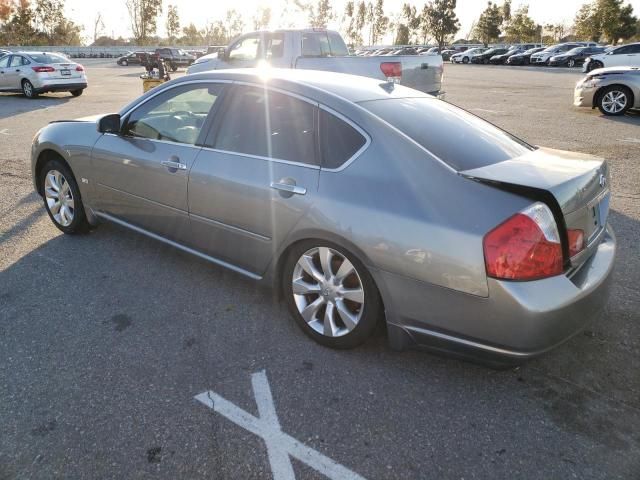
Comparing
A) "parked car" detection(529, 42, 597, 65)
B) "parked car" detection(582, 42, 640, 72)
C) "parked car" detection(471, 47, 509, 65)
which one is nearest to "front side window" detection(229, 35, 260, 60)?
"parked car" detection(582, 42, 640, 72)

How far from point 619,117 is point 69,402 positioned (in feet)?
43.4

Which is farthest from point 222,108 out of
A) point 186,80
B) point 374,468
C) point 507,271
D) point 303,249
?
point 374,468

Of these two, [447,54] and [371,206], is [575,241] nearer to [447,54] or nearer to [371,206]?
[371,206]

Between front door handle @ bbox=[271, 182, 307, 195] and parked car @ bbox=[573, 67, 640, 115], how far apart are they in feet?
37.8

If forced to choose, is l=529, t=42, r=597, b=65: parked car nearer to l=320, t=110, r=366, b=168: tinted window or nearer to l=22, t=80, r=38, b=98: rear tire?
l=22, t=80, r=38, b=98: rear tire

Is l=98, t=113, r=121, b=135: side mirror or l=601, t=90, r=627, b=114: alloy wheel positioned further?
l=601, t=90, r=627, b=114: alloy wheel

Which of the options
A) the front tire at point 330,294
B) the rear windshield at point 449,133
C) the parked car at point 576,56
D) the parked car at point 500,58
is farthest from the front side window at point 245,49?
the parked car at point 500,58

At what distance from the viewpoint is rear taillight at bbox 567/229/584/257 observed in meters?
2.50

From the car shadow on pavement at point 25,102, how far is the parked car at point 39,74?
1.07 ft

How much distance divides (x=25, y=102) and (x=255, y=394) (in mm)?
17226

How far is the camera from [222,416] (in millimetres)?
2510

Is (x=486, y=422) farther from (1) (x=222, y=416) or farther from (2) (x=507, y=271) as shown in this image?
(1) (x=222, y=416)

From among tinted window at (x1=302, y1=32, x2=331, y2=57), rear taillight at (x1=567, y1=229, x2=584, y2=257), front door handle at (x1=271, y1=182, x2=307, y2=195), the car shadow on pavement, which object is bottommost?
the car shadow on pavement

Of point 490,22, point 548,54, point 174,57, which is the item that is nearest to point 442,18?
point 490,22
